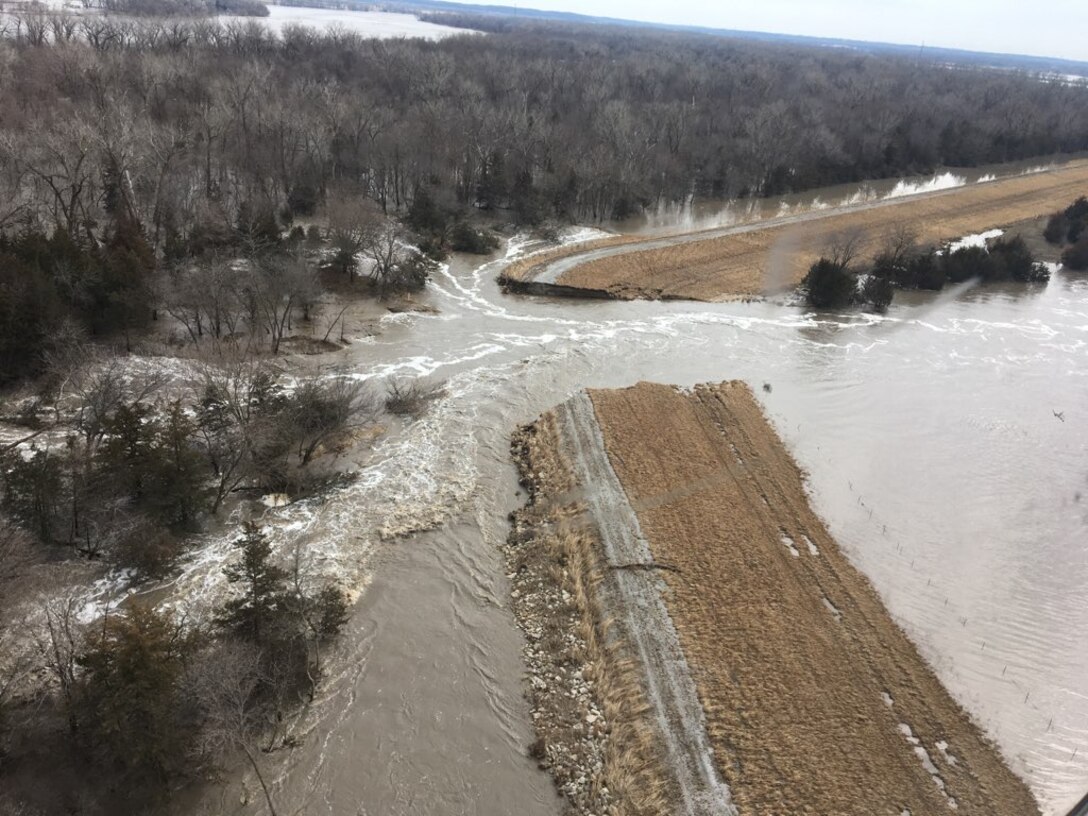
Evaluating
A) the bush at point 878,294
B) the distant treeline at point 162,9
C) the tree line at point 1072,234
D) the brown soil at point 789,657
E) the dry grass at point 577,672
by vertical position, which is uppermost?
the distant treeline at point 162,9

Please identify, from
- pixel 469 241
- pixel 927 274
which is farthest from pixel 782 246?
pixel 469 241

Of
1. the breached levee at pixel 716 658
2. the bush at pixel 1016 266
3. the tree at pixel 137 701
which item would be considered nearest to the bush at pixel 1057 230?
the bush at pixel 1016 266

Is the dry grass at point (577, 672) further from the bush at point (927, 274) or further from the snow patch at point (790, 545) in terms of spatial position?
the bush at point (927, 274)

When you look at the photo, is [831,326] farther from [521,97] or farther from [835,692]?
[521,97]

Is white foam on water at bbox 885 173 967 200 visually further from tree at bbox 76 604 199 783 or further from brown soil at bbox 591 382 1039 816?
tree at bbox 76 604 199 783

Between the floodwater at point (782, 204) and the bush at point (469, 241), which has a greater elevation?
the floodwater at point (782, 204)

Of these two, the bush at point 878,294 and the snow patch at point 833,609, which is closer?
the snow patch at point 833,609
